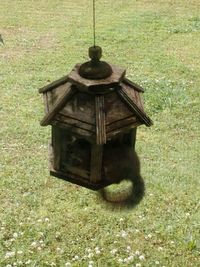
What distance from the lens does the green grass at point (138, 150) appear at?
207 inches

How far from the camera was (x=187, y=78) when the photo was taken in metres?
9.41

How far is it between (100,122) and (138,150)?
4.81 m

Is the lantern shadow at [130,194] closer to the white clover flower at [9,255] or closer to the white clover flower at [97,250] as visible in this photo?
the white clover flower at [97,250]

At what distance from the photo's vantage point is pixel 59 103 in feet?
8.13

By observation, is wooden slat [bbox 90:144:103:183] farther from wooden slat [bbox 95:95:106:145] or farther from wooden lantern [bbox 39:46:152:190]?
wooden slat [bbox 95:95:106:145]

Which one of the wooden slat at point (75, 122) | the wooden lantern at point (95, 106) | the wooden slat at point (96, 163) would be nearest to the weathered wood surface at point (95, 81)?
the wooden lantern at point (95, 106)

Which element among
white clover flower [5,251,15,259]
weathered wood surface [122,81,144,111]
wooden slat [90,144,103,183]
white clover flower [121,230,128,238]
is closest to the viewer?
weathered wood surface [122,81,144,111]

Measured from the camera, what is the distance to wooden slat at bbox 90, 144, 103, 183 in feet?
9.05

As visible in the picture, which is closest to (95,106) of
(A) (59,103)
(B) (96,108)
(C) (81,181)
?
(B) (96,108)

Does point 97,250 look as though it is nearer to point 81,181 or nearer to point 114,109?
point 81,181

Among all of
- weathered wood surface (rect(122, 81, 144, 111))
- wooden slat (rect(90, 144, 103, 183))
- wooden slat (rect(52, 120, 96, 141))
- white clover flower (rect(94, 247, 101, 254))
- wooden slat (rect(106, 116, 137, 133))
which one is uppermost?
weathered wood surface (rect(122, 81, 144, 111))

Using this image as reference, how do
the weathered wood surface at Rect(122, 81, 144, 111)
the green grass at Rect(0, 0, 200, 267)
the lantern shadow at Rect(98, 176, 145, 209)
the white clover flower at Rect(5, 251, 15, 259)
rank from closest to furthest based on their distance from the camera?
the weathered wood surface at Rect(122, 81, 144, 111) → the lantern shadow at Rect(98, 176, 145, 209) → the white clover flower at Rect(5, 251, 15, 259) → the green grass at Rect(0, 0, 200, 267)

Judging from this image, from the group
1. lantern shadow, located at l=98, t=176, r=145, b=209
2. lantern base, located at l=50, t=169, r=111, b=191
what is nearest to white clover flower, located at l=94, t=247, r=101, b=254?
lantern shadow, located at l=98, t=176, r=145, b=209

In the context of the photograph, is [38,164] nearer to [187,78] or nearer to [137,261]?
[137,261]
